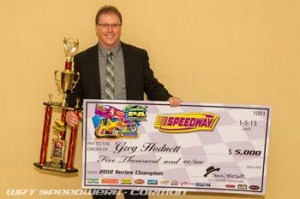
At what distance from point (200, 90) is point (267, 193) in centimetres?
72

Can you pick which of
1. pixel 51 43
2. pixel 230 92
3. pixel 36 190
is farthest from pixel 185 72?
pixel 36 190

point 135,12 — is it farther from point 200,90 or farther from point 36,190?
point 36,190

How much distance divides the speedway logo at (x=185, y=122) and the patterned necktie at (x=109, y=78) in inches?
10.0

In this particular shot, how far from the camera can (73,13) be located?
2.05 meters

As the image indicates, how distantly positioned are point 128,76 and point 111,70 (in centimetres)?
9

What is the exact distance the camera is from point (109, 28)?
5.95ft

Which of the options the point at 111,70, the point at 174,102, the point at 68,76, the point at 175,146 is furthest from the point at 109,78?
the point at 175,146

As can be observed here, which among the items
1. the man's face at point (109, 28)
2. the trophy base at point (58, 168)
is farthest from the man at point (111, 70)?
the trophy base at point (58, 168)

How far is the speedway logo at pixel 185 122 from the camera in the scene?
186 centimetres

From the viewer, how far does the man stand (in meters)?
1.85

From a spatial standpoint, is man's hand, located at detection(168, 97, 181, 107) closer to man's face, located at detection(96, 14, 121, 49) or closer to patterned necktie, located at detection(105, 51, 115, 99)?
patterned necktie, located at detection(105, 51, 115, 99)

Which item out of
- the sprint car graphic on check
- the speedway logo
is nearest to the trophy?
the sprint car graphic on check

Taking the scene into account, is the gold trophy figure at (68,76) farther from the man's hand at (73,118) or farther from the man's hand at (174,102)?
the man's hand at (174,102)

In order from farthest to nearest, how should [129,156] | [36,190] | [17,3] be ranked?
[36,190] < [17,3] < [129,156]
